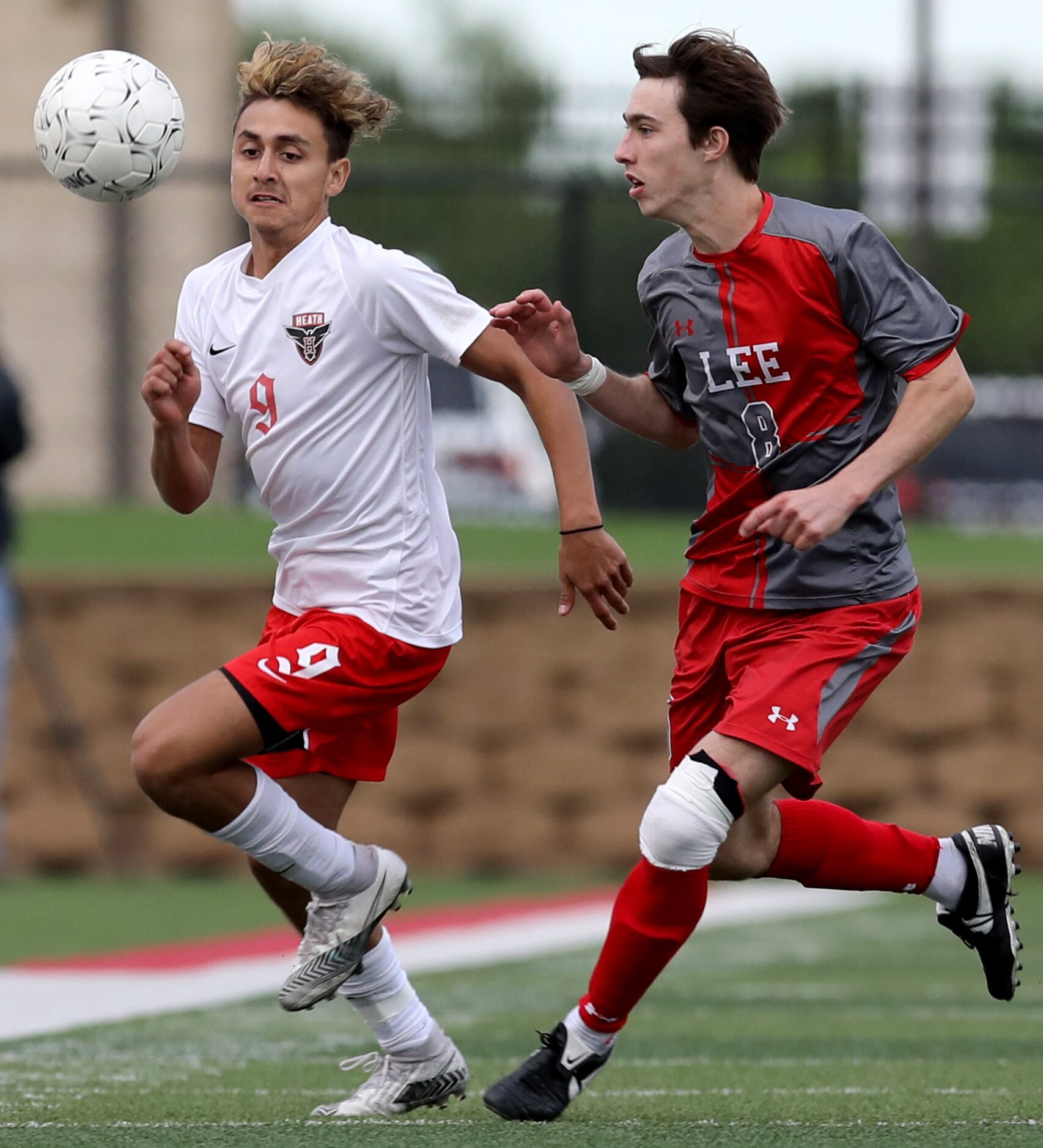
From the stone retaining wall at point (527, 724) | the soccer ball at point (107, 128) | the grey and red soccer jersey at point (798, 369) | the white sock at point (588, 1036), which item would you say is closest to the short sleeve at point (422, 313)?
the grey and red soccer jersey at point (798, 369)

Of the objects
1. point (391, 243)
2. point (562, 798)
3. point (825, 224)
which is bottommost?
point (562, 798)

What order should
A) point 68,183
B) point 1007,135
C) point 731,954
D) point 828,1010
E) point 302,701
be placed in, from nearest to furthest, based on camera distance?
point 302,701
point 68,183
point 828,1010
point 731,954
point 1007,135

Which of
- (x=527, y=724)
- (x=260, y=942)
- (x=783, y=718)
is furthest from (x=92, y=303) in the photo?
(x=783, y=718)

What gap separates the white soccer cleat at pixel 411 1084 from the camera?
5.08 metres

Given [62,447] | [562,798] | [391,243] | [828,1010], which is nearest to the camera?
[828,1010]

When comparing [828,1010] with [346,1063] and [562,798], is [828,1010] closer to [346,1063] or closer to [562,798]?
[346,1063]

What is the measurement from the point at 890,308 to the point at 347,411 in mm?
1192

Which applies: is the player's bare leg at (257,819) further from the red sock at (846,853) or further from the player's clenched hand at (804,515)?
A: the player's clenched hand at (804,515)

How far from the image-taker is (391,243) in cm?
1201

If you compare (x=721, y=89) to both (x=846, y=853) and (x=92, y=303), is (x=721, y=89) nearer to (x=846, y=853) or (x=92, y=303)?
(x=846, y=853)

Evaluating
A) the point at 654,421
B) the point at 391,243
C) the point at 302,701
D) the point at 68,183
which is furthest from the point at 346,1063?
the point at 391,243

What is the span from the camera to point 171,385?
4676mm

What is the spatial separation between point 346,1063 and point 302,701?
39.8 inches

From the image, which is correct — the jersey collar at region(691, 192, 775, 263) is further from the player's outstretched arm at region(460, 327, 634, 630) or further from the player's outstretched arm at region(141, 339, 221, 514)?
the player's outstretched arm at region(141, 339, 221, 514)
